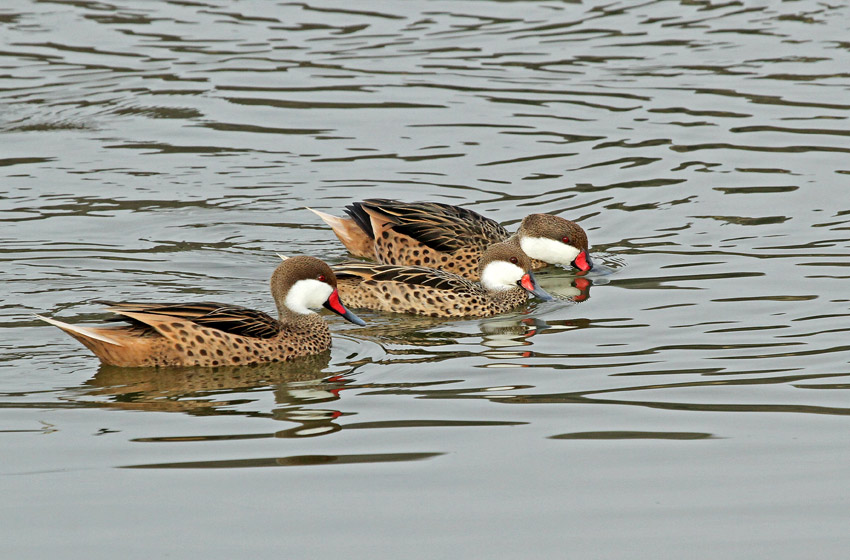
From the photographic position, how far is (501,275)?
36.8 feet

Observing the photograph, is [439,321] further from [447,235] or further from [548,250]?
[548,250]

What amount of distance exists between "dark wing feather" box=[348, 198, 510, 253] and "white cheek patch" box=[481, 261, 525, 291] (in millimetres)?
974

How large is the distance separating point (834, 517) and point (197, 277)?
6.20 metres

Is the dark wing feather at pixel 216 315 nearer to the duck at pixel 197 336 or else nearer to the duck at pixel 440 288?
the duck at pixel 197 336

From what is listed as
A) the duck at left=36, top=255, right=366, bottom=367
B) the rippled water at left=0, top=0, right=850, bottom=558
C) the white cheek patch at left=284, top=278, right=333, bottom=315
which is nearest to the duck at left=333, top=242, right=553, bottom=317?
the rippled water at left=0, top=0, right=850, bottom=558

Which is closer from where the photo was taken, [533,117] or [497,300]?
[497,300]

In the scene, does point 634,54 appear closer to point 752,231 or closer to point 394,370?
point 752,231

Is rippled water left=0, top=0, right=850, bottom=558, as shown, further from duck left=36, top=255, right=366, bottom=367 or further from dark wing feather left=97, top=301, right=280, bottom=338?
dark wing feather left=97, top=301, right=280, bottom=338

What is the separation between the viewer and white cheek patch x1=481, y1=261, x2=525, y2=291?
11.2 metres

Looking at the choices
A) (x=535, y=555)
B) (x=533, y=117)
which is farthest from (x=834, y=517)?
(x=533, y=117)

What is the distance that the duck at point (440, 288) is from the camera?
1073cm

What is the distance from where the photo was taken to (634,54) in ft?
62.7

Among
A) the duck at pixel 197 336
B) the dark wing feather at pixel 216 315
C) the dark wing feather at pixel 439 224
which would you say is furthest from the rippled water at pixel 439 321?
the dark wing feather at pixel 439 224

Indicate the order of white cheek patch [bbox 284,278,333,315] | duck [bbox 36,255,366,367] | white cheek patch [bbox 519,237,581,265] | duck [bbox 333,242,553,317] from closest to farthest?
duck [bbox 36,255,366,367] < white cheek patch [bbox 284,278,333,315] < duck [bbox 333,242,553,317] < white cheek patch [bbox 519,237,581,265]
